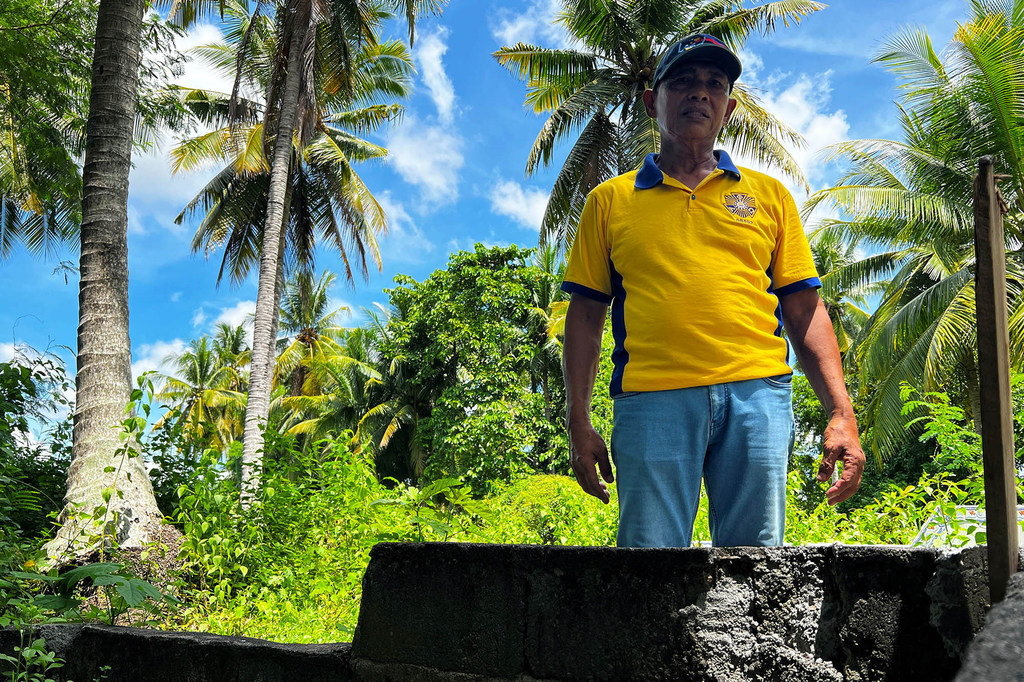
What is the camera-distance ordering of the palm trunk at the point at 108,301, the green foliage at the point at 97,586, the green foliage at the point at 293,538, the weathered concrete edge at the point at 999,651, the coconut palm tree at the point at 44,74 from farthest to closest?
1. the coconut palm tree at the point at 44,74
2. the palm trunk at the point at 108,301
3. the green foliage at the point at 293,538
4. the green foliage at the point at 97,586
5. the weathered concrete edge at the point at 999,651

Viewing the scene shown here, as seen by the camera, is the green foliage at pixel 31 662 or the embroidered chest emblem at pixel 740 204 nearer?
the embroidered chest emblem at pixel 740 204

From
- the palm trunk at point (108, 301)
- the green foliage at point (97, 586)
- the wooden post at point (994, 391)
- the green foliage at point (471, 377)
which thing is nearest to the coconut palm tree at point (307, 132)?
the green foliage at point (471, 377)

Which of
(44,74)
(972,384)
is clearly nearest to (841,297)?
(972,384)

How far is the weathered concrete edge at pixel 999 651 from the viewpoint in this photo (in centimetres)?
76

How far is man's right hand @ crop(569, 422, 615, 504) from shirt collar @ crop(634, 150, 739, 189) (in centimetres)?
69

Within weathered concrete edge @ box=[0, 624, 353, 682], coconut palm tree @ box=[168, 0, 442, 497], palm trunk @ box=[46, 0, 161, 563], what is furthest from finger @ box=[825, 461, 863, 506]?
coconut palm tree @ box=[168, 0, 442, 497]

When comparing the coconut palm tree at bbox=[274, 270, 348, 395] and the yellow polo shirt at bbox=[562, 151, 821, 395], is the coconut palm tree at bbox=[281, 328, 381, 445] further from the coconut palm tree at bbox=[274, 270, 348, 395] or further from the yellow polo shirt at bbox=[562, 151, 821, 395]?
the yellow polo shirt at bbox=[562, 151, 821, 395]

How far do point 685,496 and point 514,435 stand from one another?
18201 millimetres

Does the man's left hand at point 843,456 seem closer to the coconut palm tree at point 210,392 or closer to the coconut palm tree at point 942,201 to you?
the coconut palm tree at point 942,201

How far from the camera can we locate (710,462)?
194cm

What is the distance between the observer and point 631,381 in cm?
197

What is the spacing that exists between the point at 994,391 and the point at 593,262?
1.15 meters

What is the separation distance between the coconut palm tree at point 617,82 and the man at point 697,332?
13335 mm

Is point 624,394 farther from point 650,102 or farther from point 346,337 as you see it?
point 346,337
